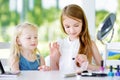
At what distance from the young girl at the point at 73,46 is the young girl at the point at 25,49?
12 centimetres

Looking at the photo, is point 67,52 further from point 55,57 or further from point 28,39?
point 28,39

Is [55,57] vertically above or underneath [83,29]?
underneath

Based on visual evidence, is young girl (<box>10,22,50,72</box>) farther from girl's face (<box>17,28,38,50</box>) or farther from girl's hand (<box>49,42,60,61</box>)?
girl's hand (<box>49,42,60,61</box>)

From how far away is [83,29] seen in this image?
1.98 m

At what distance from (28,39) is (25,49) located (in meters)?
0.09

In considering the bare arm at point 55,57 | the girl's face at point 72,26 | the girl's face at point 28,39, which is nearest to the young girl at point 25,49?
the girl's face at point 28,39

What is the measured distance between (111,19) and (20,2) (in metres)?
0.95

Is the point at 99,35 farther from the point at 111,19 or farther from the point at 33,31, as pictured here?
the point at 33,31

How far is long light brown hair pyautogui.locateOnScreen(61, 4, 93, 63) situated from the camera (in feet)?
6.36

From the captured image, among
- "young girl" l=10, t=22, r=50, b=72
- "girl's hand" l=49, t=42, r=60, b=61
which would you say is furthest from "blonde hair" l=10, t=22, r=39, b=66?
"girl's hand" l=49, t=42, r=60, b=61

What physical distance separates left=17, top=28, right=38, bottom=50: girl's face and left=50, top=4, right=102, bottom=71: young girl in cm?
12

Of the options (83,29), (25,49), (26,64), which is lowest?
(26,64)

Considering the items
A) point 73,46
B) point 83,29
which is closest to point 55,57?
point 73,46

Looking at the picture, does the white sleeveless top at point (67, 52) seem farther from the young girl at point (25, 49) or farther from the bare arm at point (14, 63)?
the bare arm at point (14, 63)
